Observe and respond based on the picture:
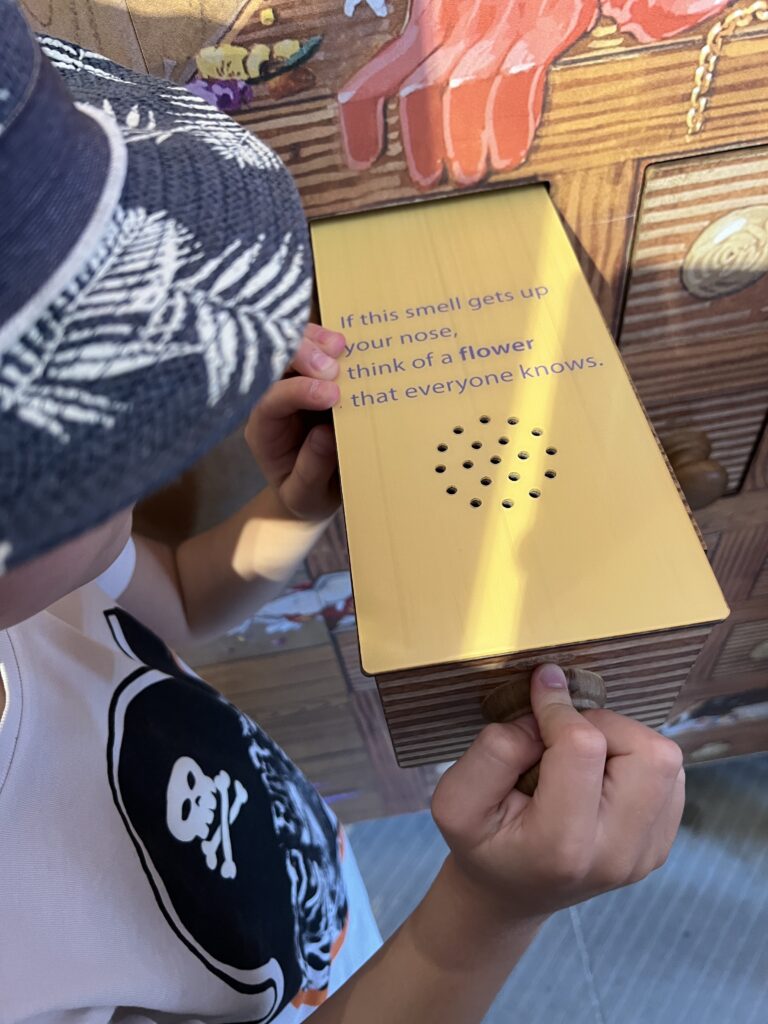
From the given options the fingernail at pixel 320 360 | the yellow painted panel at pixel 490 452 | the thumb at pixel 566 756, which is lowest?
the thumb at pixel 566 756

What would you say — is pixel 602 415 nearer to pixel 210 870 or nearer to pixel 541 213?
pixel 541 213

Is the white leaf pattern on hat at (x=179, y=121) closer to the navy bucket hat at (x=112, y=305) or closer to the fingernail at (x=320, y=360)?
the navy bucket hat at (x=112, y=305)

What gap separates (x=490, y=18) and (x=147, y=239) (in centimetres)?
33

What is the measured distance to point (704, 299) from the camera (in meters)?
0.65

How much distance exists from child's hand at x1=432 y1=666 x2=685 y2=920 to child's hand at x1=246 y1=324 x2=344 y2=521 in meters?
0.22

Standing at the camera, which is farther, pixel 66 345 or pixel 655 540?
pixel 655 540

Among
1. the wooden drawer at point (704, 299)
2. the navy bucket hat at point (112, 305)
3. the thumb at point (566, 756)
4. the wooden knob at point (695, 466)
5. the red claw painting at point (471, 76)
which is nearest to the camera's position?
the navy bucket hat at point (112, 305)

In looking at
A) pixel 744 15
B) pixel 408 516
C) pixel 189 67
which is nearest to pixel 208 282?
pixel 408 516

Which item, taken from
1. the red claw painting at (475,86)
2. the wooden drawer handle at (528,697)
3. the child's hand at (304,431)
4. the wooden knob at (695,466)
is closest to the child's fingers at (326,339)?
the child's hand at (304,431)

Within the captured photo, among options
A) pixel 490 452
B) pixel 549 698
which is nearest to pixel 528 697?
pixel 549 698

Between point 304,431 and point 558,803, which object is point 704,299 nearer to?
point 304,431

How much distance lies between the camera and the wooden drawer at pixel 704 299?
1.89 feet

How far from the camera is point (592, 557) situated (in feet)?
1.27

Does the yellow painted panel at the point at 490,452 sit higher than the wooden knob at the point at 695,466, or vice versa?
the yellow painted panel at the point at 490,452
